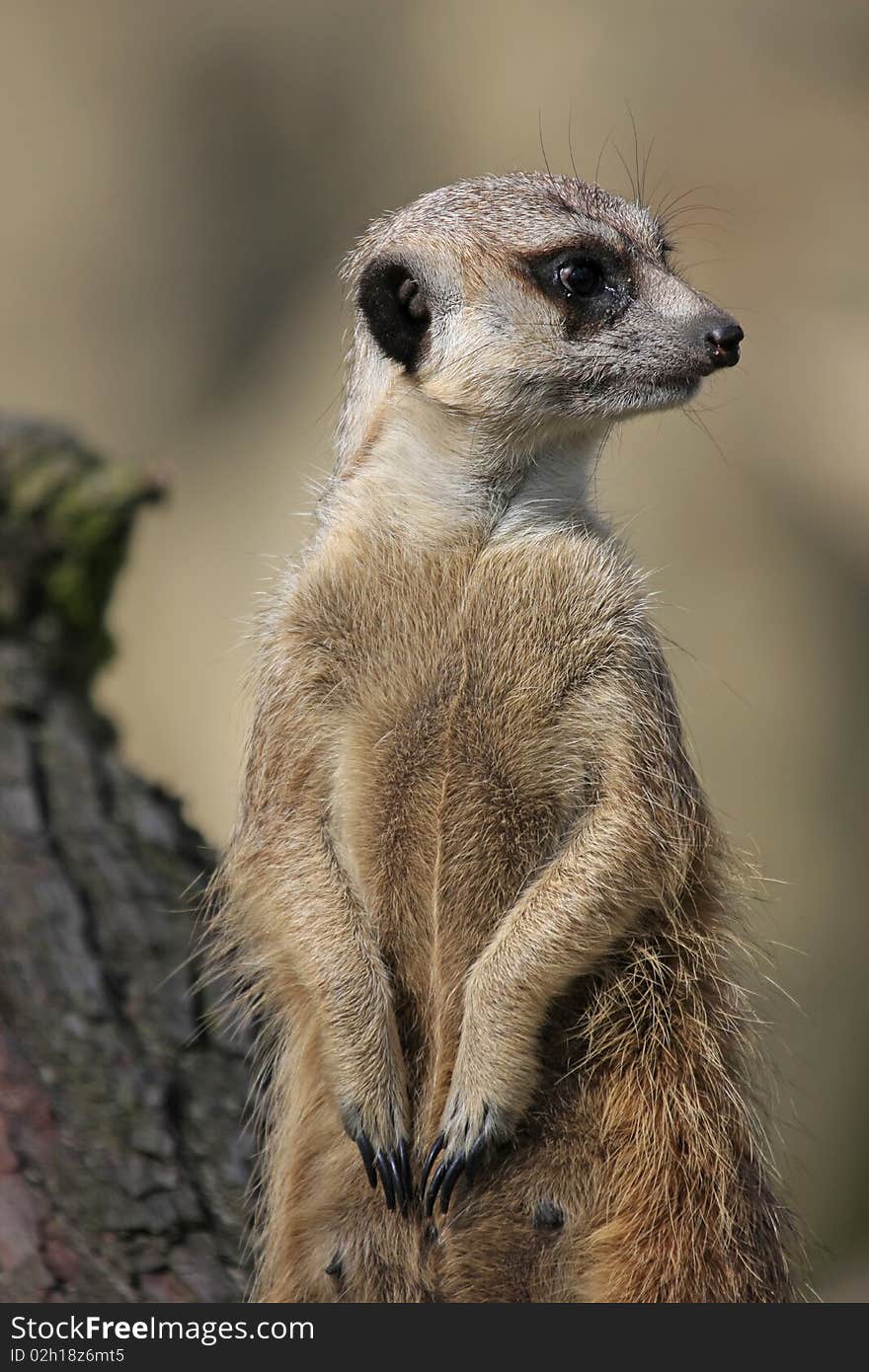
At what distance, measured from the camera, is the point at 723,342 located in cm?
304

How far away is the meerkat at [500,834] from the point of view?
2.96 meters

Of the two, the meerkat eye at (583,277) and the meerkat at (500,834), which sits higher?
the meerkat eye at (583,277)

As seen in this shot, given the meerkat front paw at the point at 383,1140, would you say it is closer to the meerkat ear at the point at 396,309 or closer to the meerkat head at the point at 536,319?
the meerkat head at the point at 536,319

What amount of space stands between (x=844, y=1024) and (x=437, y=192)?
4.77m

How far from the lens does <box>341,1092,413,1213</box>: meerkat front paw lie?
2.96 metres

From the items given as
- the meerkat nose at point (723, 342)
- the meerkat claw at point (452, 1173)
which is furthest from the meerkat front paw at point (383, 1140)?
the meerkat nose at point (723, 342)

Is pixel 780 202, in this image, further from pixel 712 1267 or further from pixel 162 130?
pixel 712 1267

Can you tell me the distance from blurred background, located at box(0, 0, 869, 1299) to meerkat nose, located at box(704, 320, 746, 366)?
2.67m

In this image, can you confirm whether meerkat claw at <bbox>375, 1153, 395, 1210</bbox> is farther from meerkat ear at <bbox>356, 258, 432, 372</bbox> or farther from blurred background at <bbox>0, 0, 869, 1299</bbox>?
blurred background at <bbox>0, 0, 869, 1299</bbox>

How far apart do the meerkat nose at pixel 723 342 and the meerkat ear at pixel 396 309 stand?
0.62 metres

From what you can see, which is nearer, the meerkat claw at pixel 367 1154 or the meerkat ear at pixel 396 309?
the meerkat claw at pixel 367 1154

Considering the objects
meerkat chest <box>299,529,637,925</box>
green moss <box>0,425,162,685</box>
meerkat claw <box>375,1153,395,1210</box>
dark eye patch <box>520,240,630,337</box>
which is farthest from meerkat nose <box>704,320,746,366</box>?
green moss <box>0,425,162,685</box>

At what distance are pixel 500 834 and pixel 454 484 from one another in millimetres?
760

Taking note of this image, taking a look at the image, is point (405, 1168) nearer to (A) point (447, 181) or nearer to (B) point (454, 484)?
(B) point (454, 484)
